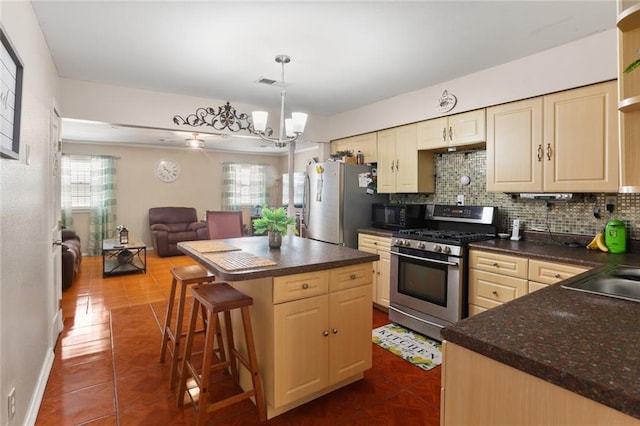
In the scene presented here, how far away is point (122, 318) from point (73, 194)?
468 centimetres

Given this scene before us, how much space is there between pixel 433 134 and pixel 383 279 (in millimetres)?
1619

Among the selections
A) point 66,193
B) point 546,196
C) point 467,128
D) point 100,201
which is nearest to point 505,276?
point 546,196

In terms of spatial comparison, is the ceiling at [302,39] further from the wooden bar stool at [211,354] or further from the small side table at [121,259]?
the small side table at [121,259]

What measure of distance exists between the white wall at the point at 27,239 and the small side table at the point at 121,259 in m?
2.78

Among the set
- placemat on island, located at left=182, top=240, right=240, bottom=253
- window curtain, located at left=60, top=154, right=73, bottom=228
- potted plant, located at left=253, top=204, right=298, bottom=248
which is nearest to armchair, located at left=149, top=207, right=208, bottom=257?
window curtain, located at left=60, top=154, right=73, bottom=228

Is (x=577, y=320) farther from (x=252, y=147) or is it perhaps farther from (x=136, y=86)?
(x=252, y=147)

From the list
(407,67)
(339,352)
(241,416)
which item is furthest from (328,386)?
(407,67)

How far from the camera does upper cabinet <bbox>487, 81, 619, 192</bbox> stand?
2.46 m

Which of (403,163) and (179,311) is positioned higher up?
(403,163)

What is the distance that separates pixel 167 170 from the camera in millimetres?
A: 7828

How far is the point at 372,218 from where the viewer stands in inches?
171

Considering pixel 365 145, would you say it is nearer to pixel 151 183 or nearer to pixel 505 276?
pixel 505 276

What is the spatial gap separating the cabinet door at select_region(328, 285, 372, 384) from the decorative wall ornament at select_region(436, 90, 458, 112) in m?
2.11

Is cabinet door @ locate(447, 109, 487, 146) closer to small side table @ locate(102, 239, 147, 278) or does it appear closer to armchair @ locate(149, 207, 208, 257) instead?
small side table @ locate(102, 239, 147, 278)
